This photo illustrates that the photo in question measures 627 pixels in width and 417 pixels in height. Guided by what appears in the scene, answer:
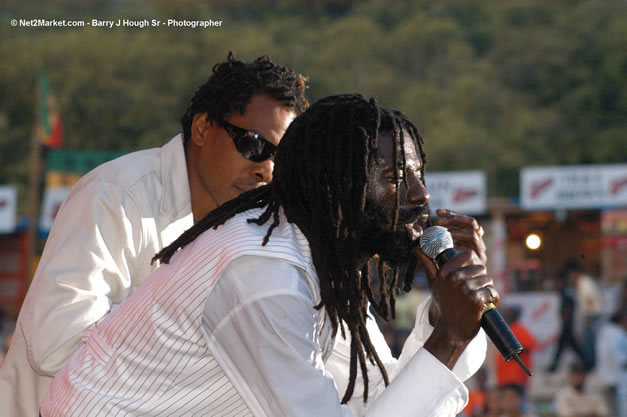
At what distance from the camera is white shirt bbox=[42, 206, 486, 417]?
2.04 metres

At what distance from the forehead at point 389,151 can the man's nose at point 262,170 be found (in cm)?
125

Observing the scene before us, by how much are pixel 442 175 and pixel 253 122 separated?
32.9 feet

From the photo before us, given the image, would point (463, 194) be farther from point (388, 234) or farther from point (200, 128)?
point (388, 234)

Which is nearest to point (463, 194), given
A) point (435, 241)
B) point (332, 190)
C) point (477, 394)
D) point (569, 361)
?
point (569, 361)

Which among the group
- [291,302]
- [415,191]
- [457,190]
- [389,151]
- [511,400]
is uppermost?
[389,151]

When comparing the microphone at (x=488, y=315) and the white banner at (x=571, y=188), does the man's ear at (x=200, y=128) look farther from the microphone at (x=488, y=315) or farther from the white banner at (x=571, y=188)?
the white banner at (x=571, y=188)

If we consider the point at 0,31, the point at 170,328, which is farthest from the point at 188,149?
the point at 0,31

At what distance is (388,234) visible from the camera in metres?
2.29

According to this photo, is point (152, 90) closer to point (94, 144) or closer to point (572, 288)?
point (94, 144)

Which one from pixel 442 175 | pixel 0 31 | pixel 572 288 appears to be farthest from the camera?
pixel 0 31

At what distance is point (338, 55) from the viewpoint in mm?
42219

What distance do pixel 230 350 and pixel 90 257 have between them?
3.07ft

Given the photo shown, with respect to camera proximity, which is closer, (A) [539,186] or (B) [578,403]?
(B) [578,403]

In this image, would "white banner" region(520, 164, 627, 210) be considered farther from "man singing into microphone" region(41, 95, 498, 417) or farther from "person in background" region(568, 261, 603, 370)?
"man singing into microphone" region(41, 95, 498, 417)
